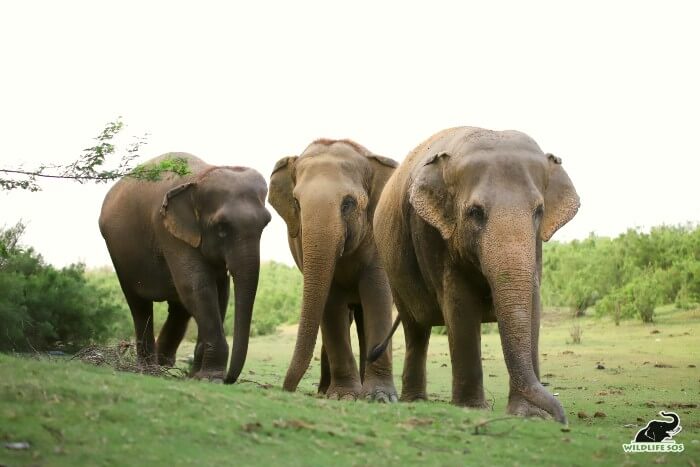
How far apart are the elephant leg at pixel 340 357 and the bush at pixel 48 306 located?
4979 mm

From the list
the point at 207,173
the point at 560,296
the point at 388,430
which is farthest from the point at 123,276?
the point at 560,296

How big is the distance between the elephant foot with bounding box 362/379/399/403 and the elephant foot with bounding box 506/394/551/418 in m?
3.10

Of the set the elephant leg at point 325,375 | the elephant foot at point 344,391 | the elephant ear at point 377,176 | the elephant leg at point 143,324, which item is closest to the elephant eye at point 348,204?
the elephant ear at point 377,176

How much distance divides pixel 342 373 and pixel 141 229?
434cm

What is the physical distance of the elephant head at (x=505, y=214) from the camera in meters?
9.58

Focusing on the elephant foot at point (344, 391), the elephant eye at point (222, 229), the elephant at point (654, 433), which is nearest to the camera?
the elephant at point (654, 433)

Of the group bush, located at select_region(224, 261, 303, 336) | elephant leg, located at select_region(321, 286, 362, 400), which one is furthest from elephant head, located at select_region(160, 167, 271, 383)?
bush, located at select_region(224, 261, 303, 336)

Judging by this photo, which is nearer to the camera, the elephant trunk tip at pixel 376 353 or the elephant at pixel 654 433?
the elephant at pixel 654 433

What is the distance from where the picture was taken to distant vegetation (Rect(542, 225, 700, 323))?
81.9 feet

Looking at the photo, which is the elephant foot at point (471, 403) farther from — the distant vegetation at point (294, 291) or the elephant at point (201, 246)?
the distant vegetation at point (294, 291)

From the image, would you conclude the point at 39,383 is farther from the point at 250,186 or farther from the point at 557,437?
the point at 250,186

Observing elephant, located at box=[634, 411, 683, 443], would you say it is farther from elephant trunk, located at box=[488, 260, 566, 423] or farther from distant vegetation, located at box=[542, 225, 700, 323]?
distant vegetation, located at box=[542, 225, 700, 323]

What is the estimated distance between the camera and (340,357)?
530 inches

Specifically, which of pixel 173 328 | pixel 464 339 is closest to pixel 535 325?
pixel 464 339
